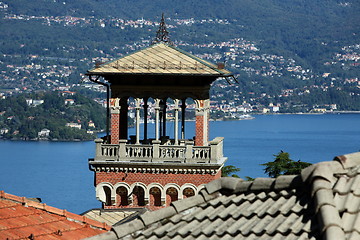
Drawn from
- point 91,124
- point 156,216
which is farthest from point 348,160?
point 91,124

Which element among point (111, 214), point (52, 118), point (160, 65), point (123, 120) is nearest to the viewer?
point (111, 214)

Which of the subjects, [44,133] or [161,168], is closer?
[161,168]

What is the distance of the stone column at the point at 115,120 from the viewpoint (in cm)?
2348

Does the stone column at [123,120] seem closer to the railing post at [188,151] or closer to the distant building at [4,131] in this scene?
the railing post at [188,151]

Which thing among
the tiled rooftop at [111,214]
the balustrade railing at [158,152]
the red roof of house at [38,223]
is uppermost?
the balustrade railing at [158,152]

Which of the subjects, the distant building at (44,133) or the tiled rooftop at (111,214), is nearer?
the tiled rooftop at (111,214)

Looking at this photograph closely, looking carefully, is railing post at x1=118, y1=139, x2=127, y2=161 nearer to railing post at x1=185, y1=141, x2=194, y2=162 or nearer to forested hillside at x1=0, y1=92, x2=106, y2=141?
railing post at x1=185, y1=141, x2=194, y2=162

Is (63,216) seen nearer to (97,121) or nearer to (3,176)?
(3,176)

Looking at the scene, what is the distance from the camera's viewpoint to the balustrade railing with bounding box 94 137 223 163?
22.5 metres

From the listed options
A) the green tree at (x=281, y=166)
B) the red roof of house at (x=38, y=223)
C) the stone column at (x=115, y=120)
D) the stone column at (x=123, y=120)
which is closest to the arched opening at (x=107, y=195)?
the stone column at (x=115, y=120)

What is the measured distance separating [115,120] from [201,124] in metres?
1.91

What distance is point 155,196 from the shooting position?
22.8 m

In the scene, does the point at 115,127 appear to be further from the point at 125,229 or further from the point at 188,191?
the point at 125,229

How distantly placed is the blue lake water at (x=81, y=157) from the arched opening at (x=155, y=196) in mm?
37470
